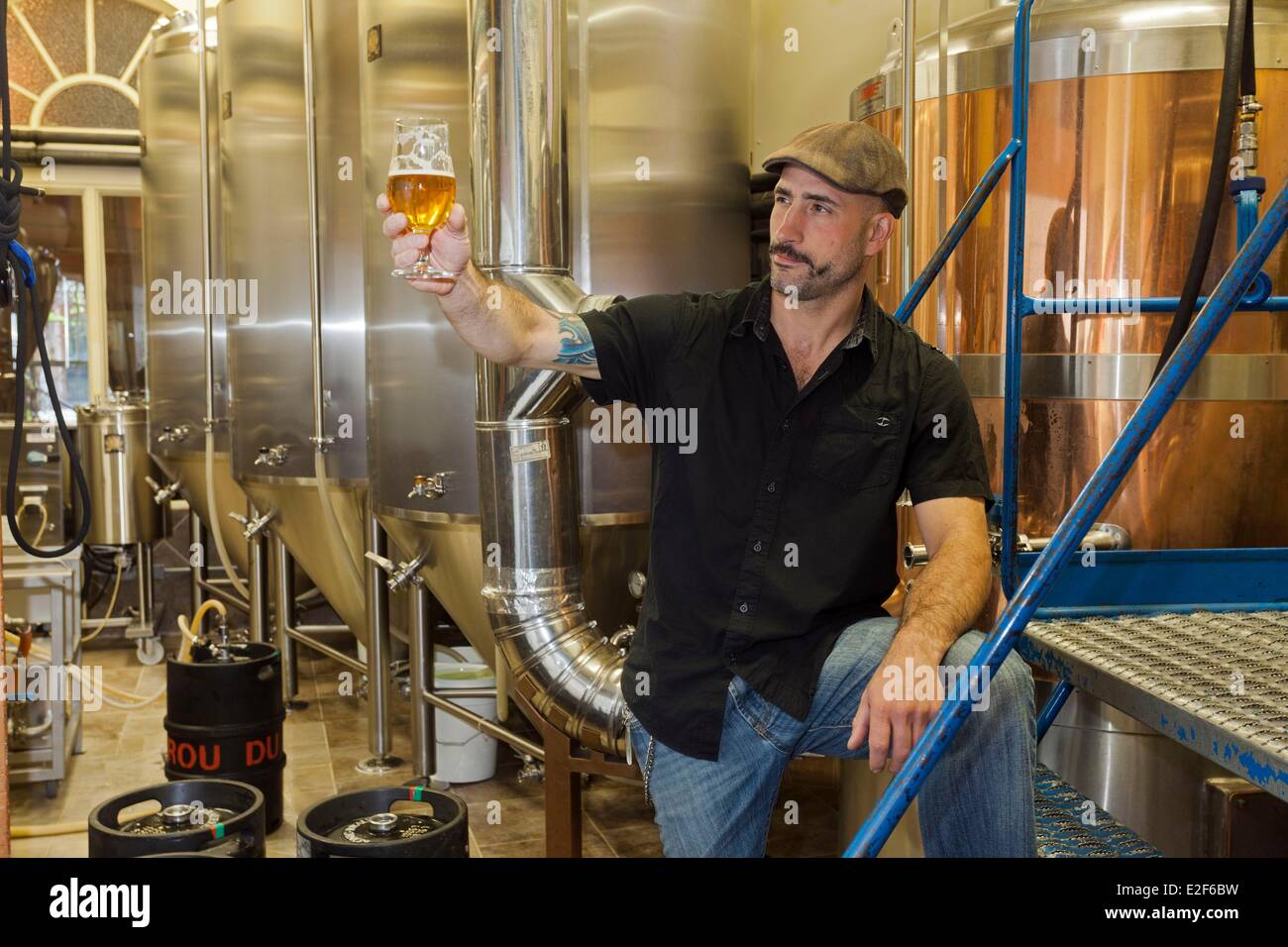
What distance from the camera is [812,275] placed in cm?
220

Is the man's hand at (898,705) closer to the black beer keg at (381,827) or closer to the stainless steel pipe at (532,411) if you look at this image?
the black beer keg at (381,827)

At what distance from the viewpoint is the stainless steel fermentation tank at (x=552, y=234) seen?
2.99m

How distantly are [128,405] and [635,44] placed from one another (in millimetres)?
4385

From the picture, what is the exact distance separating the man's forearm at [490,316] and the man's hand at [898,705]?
0.83m

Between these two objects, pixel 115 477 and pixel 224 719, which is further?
pixel 115 477

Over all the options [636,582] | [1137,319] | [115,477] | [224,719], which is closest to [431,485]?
[636,582]

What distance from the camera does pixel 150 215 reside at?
6.43 meters

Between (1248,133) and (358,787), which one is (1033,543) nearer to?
(1248,133)

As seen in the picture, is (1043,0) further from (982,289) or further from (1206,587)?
(1206,587)

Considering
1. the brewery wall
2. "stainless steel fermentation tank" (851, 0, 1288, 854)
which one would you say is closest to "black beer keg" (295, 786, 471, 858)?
"stainless steel fermentation tank" (851, 0, 1288, 854)

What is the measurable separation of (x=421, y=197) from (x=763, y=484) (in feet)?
2.65
